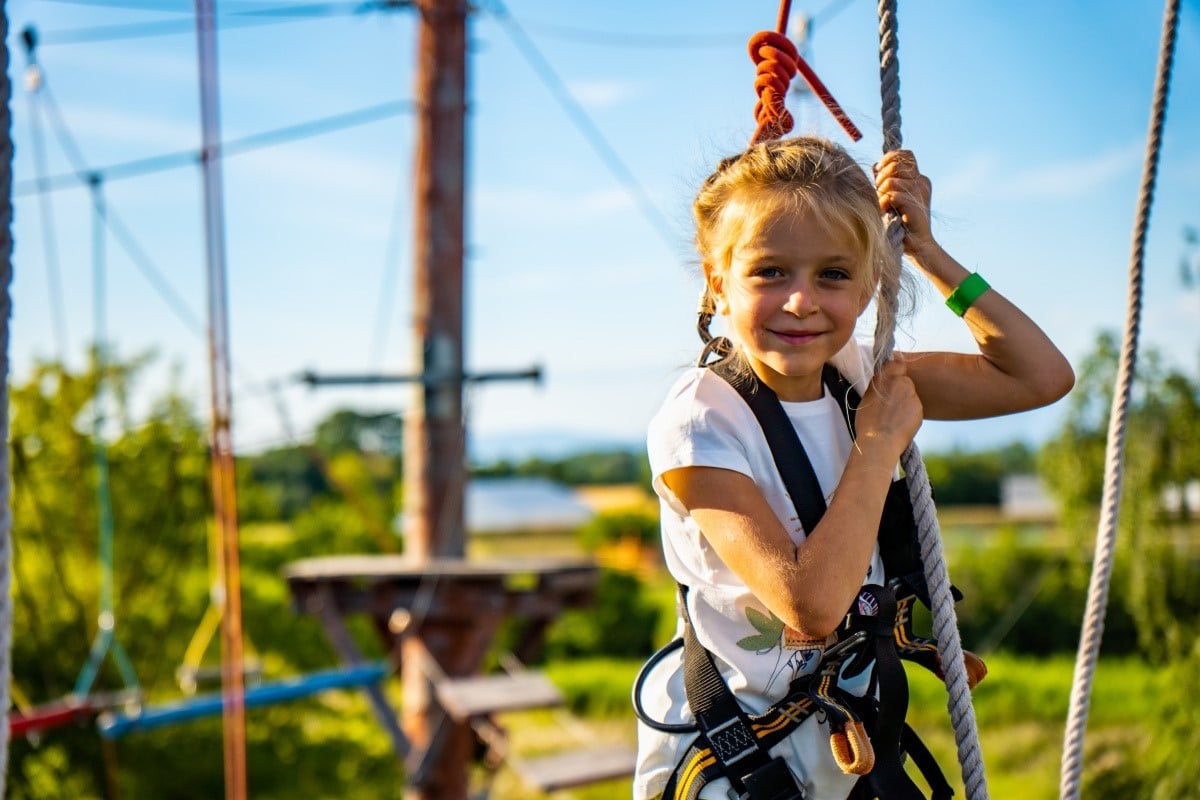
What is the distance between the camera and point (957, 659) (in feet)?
4.73

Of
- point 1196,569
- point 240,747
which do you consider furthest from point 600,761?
point 1196,569

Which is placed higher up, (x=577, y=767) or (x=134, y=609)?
(x=134, y=609)

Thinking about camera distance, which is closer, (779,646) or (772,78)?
(779,646)

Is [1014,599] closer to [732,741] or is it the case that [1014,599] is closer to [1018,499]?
[1018,499]

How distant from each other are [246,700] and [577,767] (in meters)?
1.58

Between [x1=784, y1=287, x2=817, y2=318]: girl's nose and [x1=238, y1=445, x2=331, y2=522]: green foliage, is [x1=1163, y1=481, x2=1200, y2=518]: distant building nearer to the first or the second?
[x1=784, y1=287, x2=817, y2=318]: girl's nose

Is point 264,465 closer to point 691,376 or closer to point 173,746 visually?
point 173,746

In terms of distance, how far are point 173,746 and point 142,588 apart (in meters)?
1.40

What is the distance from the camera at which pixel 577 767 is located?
5871 millimetres

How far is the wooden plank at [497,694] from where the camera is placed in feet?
18.8

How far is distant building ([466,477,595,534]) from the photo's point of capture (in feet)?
108

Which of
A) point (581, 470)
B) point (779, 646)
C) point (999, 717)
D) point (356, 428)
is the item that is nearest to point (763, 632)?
point (779, 646)

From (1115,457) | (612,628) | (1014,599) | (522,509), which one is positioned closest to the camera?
(1115,457)

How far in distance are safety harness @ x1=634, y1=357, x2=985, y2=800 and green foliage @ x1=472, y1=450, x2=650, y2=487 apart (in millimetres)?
43174
